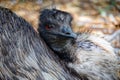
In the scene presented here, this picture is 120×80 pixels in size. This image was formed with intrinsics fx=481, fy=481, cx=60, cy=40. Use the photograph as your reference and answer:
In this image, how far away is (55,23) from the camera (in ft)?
8.33

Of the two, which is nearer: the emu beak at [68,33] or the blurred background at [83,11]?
the emu beak at [68,33]

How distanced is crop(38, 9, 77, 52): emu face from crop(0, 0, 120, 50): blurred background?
148cm

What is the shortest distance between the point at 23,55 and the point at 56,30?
294 mm

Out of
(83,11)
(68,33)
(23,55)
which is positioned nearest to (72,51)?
(68,33)

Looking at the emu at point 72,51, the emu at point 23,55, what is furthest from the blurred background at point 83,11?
the emu at point 23,55

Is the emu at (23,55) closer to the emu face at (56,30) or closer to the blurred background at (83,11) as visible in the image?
the emu face at (56,30)

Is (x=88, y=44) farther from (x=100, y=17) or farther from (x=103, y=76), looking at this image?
(x=100, y=17)

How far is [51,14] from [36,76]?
1.28 ft

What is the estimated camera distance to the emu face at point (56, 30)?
2.52 metres

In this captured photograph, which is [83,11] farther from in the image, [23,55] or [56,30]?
[23,55]

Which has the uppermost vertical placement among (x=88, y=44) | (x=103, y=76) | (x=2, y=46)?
(x=2, y=46)

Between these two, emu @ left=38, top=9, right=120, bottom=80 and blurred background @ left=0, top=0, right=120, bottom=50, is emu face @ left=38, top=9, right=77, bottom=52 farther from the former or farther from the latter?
blurred background @ left=0, top=0, right=120, bottom=50

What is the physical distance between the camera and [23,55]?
2.34 metres

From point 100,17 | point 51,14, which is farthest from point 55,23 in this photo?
point 100,17
